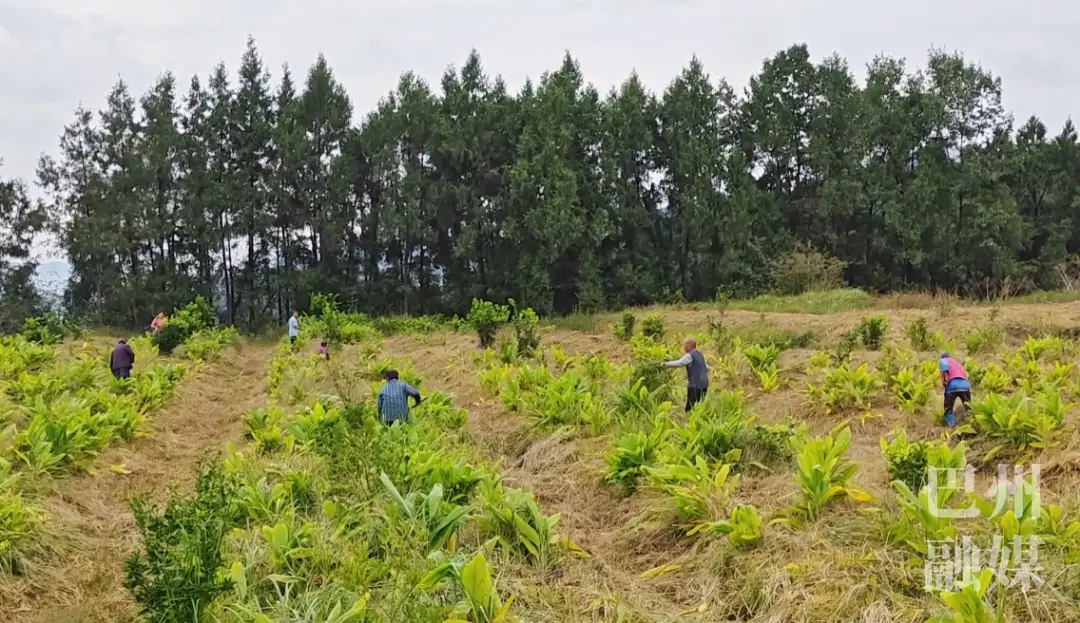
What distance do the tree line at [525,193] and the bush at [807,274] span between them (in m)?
2.26

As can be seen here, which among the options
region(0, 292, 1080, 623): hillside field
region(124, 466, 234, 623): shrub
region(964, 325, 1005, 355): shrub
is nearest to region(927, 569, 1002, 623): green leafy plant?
region(0, 292, 1080, 623): hillside field

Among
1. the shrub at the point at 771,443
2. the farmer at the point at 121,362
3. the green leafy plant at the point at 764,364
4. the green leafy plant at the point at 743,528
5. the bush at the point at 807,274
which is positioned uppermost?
the bush at the point at 807,274

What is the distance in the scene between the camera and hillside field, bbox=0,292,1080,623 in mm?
3967

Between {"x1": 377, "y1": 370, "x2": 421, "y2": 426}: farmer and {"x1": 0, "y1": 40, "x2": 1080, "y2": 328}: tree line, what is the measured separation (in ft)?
68.9

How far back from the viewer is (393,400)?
801cm

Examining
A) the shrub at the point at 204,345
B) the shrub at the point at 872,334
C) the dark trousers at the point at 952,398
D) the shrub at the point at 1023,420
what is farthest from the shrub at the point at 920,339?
the shrub at the point at 204,345

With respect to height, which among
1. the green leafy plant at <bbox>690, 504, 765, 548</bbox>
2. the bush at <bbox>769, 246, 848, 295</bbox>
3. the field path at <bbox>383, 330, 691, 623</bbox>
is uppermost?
the bush at <bbox>769, 246, 848, 295</bbox>

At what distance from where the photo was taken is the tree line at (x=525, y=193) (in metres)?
30.1

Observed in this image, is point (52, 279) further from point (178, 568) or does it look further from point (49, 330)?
point (178, 568)

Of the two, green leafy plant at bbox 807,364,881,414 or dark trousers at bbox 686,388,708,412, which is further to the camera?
dark trousers at bbox 686,388,708,412

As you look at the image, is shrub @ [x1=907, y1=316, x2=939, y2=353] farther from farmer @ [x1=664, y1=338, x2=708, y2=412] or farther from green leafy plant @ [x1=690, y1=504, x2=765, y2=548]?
green leafy plant @ [x1=690, y1=504, x2=765, y2=548]

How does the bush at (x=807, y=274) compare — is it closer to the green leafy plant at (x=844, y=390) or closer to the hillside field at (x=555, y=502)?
the hillside field at (x=555, y=502)

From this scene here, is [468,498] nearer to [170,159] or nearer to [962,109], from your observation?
[170,159]

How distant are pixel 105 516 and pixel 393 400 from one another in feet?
9.18
